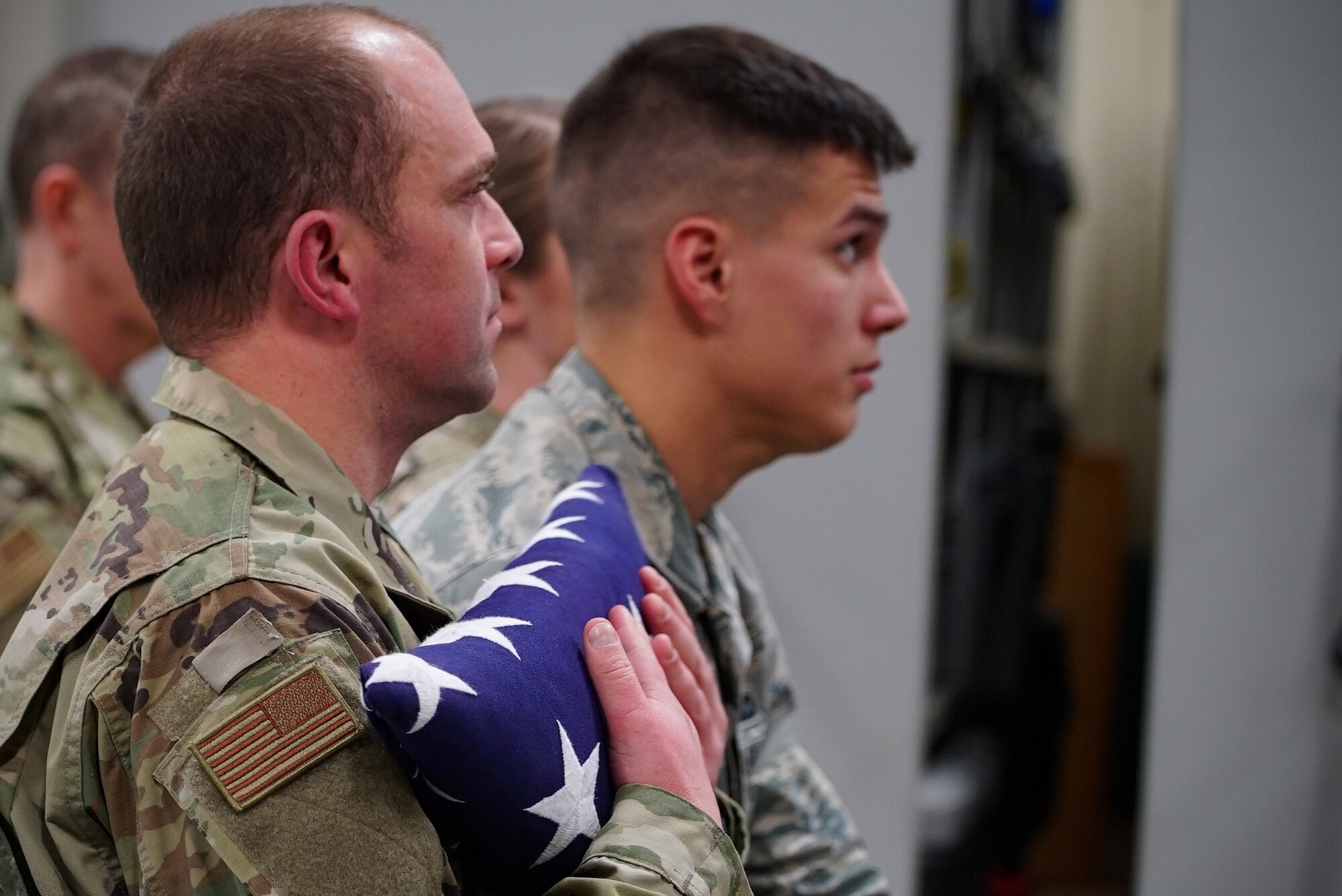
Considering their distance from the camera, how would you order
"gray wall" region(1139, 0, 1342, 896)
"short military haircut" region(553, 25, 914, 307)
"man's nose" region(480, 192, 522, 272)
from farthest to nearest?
"gray wall" region(1139, 0, 1342, 896) → "short military haircut" region(553, 25, 914, 307) → "man's nose" region(480, 192, 522, 272)

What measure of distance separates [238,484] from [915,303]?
1.51 metres

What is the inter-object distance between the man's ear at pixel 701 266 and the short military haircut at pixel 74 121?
0.95 m

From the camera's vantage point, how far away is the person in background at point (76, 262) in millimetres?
1813

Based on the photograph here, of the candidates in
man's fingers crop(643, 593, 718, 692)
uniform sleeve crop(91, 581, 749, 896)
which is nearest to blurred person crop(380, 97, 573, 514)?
man's fingers crop(643, 593, 718, 692)

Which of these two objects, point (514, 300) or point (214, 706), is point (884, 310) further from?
point (214, 706)

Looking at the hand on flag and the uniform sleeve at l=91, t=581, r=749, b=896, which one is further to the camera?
the hand on flag

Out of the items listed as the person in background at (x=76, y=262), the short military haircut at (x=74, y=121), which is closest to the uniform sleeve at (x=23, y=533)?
the person in background at (x=76, y=262)

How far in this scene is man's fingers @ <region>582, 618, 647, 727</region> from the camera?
2.78 ft

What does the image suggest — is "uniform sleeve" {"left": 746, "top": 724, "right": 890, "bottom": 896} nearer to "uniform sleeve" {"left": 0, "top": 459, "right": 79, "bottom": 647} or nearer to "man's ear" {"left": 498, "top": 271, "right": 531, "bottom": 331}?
"man's ear" {"left": 498, "top": 271, "right": 531, "bottom": 331}

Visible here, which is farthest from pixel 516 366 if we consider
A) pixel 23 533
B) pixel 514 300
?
pixel 23 533

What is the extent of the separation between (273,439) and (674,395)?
62cm

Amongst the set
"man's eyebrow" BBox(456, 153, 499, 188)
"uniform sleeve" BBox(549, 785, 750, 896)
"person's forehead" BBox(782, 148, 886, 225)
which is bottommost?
"uniform sleeve" BBox(549, 785, 750, 896)

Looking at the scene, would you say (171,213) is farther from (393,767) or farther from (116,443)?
(116,443)

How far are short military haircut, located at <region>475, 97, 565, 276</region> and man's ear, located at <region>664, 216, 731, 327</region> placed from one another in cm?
30
